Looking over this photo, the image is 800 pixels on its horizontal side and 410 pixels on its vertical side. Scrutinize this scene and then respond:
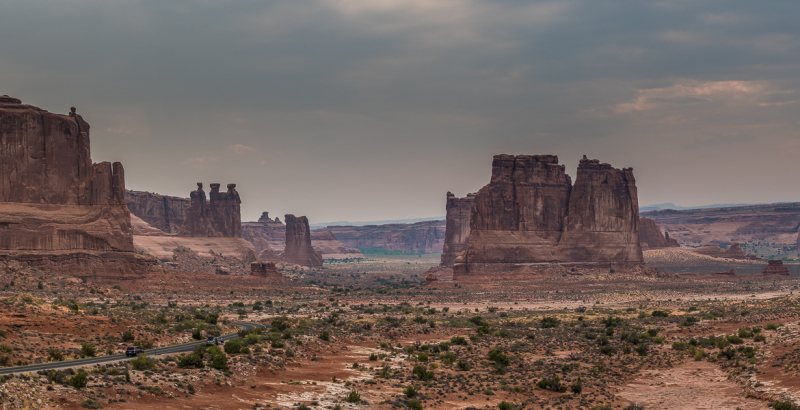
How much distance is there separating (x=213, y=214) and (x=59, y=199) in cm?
7957

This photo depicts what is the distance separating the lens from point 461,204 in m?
170

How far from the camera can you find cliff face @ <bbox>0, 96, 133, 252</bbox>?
240 ft

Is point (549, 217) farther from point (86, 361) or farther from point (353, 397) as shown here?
point (86, 361)

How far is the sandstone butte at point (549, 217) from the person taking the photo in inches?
4299

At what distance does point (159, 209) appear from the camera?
17375cm

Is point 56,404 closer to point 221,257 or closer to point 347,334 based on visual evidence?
point 347,334

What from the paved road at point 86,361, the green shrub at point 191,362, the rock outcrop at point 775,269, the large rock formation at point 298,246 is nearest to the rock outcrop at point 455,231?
the large rock formation at point 298,246

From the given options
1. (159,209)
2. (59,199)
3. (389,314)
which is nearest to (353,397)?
(389,314)

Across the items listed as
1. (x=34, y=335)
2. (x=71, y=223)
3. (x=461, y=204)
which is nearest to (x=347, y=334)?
(x=34, y=335)

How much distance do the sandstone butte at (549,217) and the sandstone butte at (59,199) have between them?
48458 mm

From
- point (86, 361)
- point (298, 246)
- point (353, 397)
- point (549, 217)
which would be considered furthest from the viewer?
point (298, 246)

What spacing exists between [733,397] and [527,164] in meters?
77.5

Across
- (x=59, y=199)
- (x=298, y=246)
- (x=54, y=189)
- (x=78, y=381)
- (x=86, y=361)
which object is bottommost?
(x=86, y=361)

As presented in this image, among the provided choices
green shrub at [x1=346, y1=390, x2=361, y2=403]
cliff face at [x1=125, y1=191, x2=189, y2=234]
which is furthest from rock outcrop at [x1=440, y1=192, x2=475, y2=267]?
green shrub at [x1=346, y1=390, x2=361, y2=403]
